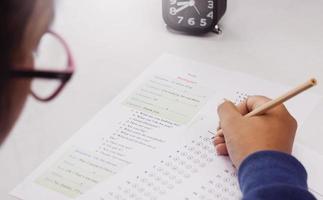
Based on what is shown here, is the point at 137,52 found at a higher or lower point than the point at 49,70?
lower

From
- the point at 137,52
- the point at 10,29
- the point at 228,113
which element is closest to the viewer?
the point at 10,29

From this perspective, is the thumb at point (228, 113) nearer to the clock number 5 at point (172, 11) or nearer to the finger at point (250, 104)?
the finger at point (250, 104)

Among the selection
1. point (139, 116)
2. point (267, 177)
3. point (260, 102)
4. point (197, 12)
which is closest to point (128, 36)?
point (197, 12)

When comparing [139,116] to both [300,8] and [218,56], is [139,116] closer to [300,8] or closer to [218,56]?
[218,56]

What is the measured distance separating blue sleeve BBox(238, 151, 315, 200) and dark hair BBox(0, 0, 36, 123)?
0.31 meters

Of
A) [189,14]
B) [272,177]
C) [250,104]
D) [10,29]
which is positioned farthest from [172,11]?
[10,29]

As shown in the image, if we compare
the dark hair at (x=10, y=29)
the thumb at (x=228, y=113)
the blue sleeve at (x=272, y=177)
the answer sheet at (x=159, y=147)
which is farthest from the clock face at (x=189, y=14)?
the dark hair at (x=10, y=29)

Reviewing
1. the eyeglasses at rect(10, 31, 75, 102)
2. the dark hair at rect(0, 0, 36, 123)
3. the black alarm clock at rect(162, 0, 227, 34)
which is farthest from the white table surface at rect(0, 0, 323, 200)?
the dark hair at rect(0, 0, 36, 123)

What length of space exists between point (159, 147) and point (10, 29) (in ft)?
1.14

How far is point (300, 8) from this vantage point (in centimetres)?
100

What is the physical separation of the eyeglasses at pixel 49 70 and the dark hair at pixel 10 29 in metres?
0.01

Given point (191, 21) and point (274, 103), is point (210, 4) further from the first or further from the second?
point (274, 103)

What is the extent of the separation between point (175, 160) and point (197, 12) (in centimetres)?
34

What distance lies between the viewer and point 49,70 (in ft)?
1.62
